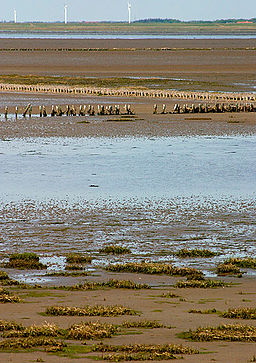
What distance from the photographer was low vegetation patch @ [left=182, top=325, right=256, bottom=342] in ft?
34.0

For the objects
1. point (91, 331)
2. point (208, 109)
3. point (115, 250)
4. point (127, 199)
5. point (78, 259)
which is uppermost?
point (91, 331)

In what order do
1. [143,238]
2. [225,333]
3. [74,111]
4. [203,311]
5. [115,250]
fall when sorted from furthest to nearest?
1. [74,111]
2. [143,238]
3. [115,250]
4. [203,311]
5. [225,333]

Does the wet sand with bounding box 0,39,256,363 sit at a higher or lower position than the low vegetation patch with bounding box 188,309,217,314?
lower

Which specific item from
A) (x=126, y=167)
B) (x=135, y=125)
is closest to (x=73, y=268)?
(x=126, y=167)

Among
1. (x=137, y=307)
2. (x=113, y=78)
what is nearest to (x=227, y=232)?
(x=137, y=307)

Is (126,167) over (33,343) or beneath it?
beneath

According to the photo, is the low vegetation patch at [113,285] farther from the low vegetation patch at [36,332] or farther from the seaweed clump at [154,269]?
the low vegetation patch at [36,332]

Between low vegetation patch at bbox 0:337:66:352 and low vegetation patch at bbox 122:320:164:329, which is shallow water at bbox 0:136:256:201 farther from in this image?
low vegetation patch at bbox 0:337:66:352

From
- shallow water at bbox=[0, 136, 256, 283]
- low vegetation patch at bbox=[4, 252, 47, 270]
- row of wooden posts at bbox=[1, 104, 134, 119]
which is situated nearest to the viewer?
low vegetation patch at bbox=[4, 252, 47, 270]

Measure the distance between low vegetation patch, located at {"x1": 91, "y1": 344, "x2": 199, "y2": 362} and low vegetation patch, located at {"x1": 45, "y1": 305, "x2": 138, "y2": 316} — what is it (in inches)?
69.2

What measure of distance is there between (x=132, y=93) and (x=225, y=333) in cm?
5730

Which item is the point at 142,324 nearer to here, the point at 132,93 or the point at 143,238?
the point at 143,238

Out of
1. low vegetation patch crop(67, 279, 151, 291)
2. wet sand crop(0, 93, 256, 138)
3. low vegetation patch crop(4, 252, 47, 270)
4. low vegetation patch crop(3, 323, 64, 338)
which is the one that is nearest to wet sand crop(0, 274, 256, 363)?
low vegetation patch crop(67, 279, 151, 291)

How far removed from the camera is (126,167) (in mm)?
31297
